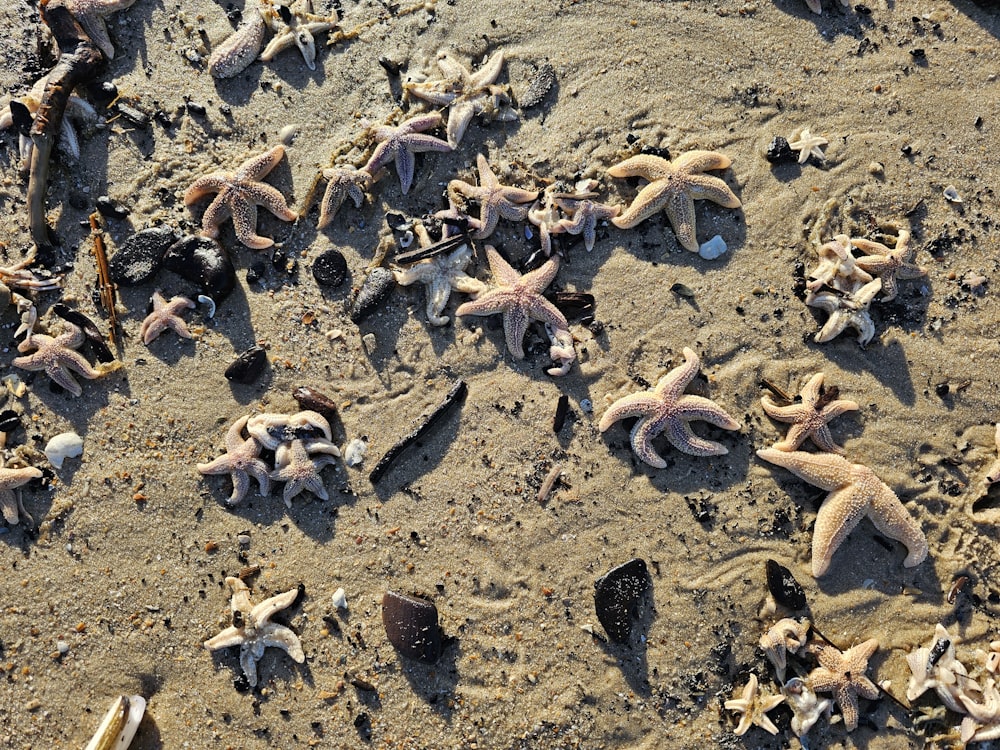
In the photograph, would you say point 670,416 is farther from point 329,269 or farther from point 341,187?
point 341,187

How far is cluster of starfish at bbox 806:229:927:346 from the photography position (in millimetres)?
6199

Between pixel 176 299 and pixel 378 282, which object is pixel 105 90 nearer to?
pixel 176 299

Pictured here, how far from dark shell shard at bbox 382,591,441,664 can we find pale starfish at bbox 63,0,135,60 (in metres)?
6.34

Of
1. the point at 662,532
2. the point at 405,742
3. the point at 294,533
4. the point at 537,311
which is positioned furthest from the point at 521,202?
the point at 405,742

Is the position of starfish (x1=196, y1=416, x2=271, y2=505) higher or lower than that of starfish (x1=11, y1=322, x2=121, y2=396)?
lower

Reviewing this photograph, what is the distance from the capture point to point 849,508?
5926 millimetres

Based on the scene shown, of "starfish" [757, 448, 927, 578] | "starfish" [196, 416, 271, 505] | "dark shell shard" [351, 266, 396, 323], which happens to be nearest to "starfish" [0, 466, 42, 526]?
"starfish" [196, 416, 271, 505]

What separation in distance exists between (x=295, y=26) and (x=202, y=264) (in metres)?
2.77

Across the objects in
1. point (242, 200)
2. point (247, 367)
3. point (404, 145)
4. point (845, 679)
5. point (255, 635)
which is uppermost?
point (404, 145)

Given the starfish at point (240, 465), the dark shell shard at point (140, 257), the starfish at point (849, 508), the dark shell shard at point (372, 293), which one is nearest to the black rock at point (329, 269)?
the dark shell shard at point (372, 293)

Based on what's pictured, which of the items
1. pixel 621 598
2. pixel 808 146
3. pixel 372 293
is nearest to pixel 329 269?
pixel 372 293

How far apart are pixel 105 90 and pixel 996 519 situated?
9.76 m

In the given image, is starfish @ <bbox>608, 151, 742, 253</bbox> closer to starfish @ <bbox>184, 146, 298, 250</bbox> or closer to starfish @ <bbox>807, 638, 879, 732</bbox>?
starfish @ <bbox>184, 146, 298, 250</bbox>

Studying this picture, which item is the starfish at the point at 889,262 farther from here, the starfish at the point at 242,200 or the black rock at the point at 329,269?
the starfish at the point at 242,200
